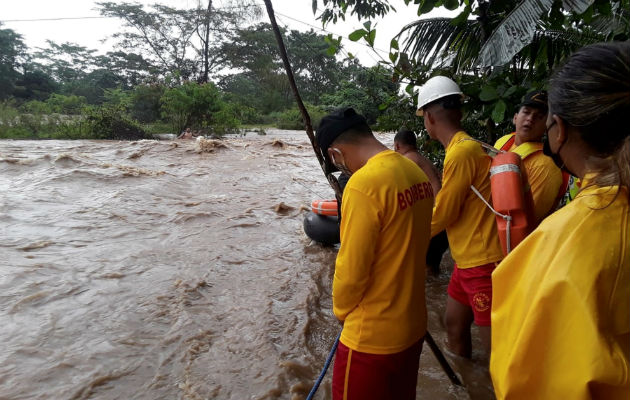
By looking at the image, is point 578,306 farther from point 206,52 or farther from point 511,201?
point 206,52

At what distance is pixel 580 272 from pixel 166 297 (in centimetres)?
440

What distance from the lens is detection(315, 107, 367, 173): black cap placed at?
1.67 m

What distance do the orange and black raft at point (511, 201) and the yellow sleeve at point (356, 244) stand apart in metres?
0.73

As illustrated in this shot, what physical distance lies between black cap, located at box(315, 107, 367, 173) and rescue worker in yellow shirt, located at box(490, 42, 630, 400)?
Result: 79cm

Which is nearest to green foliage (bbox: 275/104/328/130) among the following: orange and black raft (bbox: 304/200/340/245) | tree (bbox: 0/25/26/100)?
tree (bbox: 0/25/26/100)

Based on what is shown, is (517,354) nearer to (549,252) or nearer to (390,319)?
(549,252)

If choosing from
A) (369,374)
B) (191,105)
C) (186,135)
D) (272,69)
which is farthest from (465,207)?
(272,69)

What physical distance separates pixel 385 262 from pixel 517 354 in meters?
0.70

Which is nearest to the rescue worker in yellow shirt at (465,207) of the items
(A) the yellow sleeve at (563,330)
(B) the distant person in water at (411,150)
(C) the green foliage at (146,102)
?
(B) the distant person in water at (411,150)

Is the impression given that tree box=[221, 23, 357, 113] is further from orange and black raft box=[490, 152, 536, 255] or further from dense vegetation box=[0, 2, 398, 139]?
orange and black raft box=[490, 152, 536, 255]

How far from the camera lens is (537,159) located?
2.64 m

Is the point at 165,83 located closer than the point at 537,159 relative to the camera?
No

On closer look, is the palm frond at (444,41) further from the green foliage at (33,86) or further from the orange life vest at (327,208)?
the green foliage at (33,86)

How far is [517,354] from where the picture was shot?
96cm
